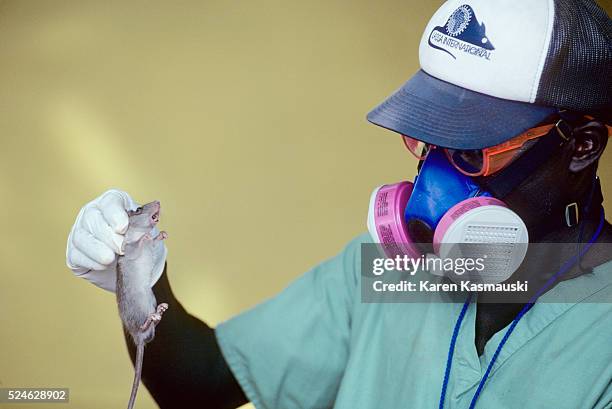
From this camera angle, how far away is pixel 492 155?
1.12m

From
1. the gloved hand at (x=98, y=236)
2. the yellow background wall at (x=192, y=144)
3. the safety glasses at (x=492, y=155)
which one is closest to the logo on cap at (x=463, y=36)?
the safety glasses at (x=492, y=155)

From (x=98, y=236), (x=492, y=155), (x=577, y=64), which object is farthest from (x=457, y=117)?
(x=98, y=236)

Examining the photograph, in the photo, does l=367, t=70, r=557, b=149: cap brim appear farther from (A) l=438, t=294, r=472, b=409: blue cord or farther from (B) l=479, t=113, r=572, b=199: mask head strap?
(A) l=438, t=294, r=472, b=409: blue cord

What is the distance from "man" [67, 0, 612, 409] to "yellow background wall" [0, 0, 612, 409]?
0.49 metres

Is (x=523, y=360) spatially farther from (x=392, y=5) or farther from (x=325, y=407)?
(x=392, y=5)

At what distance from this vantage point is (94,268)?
1.29 m

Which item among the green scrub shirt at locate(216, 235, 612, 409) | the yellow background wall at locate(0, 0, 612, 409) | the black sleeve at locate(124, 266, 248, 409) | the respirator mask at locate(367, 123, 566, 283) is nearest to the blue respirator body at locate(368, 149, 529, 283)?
the respirator mask at locate(367, 123, 566, 283)

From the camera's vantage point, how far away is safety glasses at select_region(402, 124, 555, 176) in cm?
112

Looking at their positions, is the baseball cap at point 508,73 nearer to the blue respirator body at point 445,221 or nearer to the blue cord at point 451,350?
the blue respirator body at point 445,221

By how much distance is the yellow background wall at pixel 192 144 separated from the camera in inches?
72.3

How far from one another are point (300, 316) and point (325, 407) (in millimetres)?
161

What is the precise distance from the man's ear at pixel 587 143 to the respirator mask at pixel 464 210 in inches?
1.2

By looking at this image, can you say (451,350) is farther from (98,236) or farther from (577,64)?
(98,236)

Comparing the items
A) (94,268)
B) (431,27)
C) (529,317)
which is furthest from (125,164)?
(529,317)
